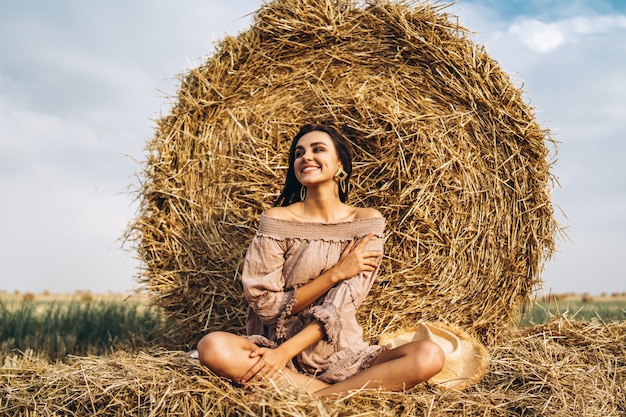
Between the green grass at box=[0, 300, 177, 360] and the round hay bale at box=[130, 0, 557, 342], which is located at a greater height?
the round hay bale at box=[130, 0, 557, 342]

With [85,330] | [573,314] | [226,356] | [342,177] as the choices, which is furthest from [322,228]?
[85,330]

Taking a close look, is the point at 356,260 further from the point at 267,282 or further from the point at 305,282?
the point at 267,282

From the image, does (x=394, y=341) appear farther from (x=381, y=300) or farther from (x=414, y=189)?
(x=414, y=189)

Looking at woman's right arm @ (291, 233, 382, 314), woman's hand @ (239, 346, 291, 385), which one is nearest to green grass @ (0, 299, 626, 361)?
woman's right arm @ (291, 233, 382, 314)

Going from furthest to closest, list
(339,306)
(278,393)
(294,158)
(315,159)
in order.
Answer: (294,158) → (315,159) → (339,306) → (278,393)

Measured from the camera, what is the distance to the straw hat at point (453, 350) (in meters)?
2.71

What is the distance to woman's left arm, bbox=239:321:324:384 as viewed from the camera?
2.24 m

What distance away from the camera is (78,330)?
14.1ft

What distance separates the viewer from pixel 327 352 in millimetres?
2484

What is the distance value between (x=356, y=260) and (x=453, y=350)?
0.71 metres

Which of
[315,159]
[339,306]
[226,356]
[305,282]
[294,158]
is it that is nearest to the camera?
[226,356]

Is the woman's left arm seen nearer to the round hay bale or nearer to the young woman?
the young woman

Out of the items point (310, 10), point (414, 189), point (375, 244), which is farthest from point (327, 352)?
point (310, 10)

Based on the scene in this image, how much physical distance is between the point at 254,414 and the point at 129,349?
1954 millimetres
